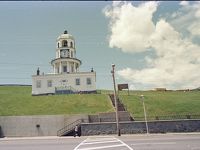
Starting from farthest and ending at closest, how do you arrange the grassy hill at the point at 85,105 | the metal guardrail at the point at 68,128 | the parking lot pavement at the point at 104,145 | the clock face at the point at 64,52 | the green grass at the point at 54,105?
the clock face at the point at 64,52
the green grass at the point at 54,105
the grassy hill at the point at 85,105
the metal guardrail at the point at 68,128
the parking lot pavement at the point at 104,145

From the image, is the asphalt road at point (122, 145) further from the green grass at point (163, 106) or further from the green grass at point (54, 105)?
the green grass at point (54, 105)

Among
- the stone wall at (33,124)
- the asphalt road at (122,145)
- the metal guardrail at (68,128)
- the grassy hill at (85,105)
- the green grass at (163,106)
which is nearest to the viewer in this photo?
the asphalt road at (122,145)

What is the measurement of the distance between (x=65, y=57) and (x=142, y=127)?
36.3 m

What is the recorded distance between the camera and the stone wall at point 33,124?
4700 centimetres

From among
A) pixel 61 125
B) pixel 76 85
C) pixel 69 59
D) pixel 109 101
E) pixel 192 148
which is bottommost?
pixel 192 148

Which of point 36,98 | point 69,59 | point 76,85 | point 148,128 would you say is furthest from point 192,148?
point 69,59

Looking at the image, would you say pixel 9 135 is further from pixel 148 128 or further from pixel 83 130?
pixel 148 128

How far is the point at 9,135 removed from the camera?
46.6m

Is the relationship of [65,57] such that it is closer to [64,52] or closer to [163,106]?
[64,52]

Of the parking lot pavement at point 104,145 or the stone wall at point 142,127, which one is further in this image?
the stone wall at point 142,127

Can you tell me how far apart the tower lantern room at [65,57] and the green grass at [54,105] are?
38.9ft

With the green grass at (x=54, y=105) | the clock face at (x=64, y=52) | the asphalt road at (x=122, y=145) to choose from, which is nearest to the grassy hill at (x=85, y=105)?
the green grass at (x=54, y=105)

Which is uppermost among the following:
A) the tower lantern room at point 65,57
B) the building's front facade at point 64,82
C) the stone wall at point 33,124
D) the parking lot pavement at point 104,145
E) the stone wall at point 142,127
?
the tower lantern room at point 65,57

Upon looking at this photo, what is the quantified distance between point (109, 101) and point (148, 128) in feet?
56.5
